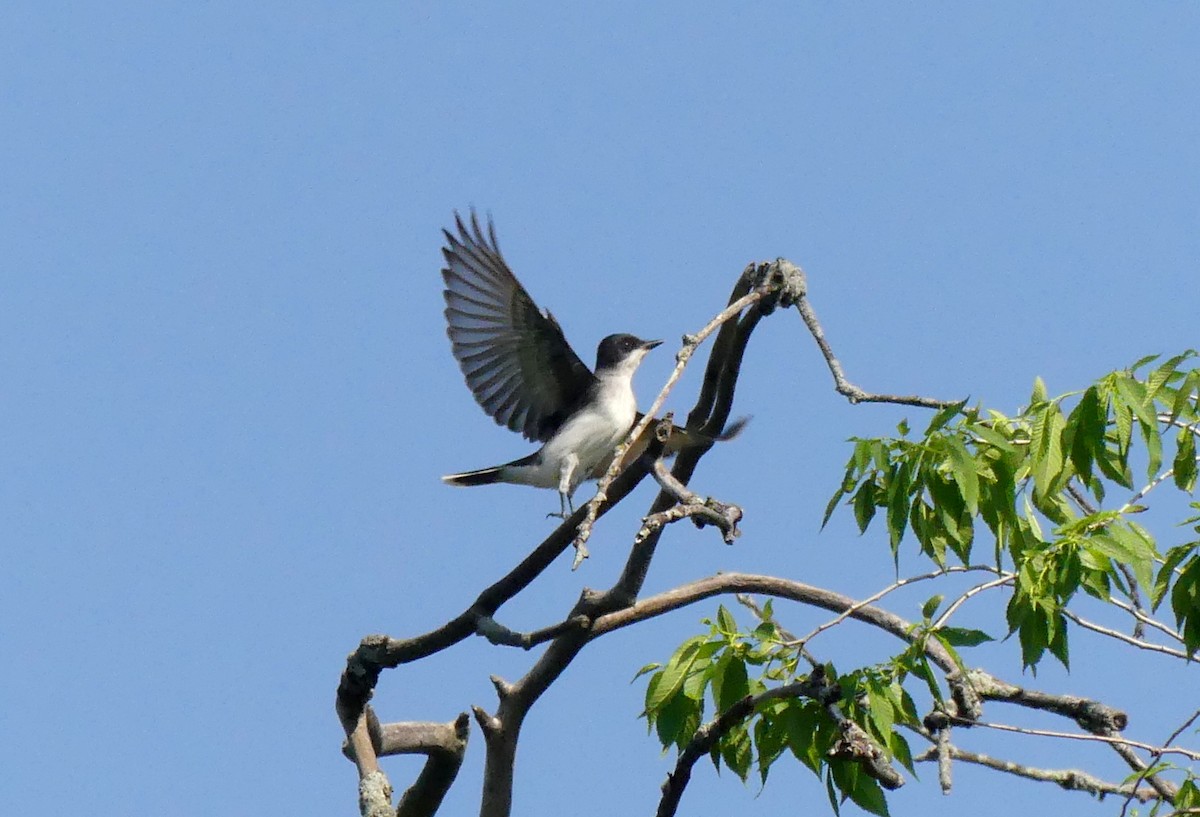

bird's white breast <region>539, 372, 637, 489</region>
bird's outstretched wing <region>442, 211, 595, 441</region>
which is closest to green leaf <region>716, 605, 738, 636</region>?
bird's white breast <region>539, 372, 637, 489</region>

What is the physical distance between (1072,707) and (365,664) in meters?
2.62

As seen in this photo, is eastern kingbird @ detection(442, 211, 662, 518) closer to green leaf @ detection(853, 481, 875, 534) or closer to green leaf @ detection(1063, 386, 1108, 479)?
green leaf @ detection(853, 481, 875, 534)

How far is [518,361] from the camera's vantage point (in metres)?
8.30

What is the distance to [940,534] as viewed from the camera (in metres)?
4.80

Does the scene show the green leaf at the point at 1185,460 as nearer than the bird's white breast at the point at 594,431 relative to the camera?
Yes

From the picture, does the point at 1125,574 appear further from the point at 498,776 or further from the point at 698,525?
the point at 498,776

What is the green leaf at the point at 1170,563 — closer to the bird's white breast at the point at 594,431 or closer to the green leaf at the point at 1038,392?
the green leaf at the point at 1038,392

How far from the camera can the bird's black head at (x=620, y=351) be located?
824 cm

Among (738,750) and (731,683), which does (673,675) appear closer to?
(731,683)

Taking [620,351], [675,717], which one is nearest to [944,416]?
[675,717]

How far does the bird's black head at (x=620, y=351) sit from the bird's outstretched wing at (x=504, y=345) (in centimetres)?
14

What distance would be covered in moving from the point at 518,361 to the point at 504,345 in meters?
0.14

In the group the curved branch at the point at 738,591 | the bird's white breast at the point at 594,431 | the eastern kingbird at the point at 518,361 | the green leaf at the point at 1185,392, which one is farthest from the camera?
the eastern kingbird at the point at 518,361

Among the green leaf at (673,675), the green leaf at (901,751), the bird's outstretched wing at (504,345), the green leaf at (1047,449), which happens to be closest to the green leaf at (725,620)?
the green leaf at (673,675)
